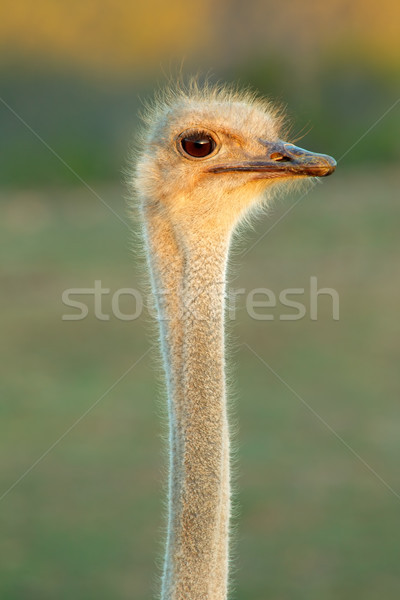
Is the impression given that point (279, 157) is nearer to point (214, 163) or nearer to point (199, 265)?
point (214, 163)

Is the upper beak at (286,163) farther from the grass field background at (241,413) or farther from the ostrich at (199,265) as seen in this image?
the grass field background at (241,413)

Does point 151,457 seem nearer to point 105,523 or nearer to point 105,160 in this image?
point 105,523

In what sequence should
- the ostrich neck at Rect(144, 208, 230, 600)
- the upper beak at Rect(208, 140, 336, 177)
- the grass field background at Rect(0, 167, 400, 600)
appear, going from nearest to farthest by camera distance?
1. the ostrich neck at Rect(144, 208, 230, 600)
2. the upper beak at Rect(208, 140, 336, 177)
3. the grass field background at Rect(0, 167, 400, 600)

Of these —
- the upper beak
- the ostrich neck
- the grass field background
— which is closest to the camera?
the ostrich neck

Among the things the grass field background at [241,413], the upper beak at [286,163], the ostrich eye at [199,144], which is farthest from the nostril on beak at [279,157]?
the grass field background at [241,413]

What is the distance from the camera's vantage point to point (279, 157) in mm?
2934

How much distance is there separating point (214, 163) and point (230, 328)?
1.12 metres

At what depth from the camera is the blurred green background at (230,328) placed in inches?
279

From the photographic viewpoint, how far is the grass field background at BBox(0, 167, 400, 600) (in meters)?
6.88

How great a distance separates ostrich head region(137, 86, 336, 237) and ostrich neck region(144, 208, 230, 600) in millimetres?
71

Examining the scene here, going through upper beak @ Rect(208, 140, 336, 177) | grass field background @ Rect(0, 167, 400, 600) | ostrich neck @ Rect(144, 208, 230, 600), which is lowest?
ostrich neck @ Rect(144, 208, 230, 600)

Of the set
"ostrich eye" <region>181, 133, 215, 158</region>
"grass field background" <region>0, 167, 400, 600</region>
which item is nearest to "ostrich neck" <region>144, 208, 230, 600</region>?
"ostrich eye" <region>181, 133, 215, 158</region>

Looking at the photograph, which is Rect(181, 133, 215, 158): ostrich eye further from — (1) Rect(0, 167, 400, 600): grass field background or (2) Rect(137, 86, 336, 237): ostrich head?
(1) Rect(0, 167, 400, 600): grass field background

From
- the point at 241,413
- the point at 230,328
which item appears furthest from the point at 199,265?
the point at 241,413
